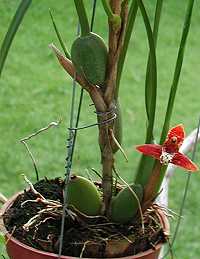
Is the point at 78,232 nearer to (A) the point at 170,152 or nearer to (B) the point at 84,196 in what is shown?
(B) the point at 84,196

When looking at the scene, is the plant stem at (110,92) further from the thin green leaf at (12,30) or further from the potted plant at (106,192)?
the thin green leaf at (12,30)

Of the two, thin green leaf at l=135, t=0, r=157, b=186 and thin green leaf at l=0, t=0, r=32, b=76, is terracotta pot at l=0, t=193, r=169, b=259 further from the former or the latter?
thin green leaf at l=0, t=0, r=32, b=76

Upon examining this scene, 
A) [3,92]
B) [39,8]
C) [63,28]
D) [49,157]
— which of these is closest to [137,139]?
[49,157]

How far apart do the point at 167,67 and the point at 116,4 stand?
2.80m

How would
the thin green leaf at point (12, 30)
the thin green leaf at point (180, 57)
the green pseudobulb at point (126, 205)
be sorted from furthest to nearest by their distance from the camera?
the green pseudobulb at point (126, 205) → the thin green leaf at point (180, 57) → the thin green leaf at point (12, 30)

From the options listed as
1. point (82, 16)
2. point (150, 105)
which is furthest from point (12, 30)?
point (150, 105)

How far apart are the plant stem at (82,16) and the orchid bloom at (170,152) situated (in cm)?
14

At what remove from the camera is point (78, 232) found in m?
0.81

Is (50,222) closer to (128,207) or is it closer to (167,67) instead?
(128,207)

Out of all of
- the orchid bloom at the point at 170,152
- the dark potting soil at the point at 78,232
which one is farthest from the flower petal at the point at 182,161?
the dark potting soil at the point at 78,232

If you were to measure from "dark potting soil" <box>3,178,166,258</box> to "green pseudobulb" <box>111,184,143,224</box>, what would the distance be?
11mm

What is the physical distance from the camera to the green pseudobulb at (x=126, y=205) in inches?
32.3

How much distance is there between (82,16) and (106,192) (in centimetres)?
24

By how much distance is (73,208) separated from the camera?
809 mm
